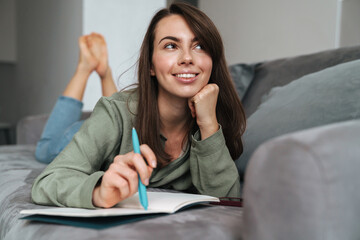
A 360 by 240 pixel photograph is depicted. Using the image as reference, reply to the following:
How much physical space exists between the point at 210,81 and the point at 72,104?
1007 mm

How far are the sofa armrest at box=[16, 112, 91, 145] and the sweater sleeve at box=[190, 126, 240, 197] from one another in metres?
1.46

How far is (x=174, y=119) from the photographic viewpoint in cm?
114

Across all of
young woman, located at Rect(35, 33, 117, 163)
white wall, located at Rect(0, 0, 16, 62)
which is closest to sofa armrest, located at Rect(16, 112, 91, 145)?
young woman, located at Rect(35, 33, 117, 163)

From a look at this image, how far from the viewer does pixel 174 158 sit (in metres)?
1.12

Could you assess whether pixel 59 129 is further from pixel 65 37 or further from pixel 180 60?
pixel 65 37

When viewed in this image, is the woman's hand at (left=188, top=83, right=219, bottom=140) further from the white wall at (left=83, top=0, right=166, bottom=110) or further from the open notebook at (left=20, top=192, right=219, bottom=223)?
the white wall at (left=83, top=0, right=166, bottom=110)

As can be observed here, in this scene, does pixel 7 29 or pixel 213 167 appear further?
pixel 7 29

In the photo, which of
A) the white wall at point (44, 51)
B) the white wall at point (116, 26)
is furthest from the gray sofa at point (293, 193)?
the white wall at point (44, 51)

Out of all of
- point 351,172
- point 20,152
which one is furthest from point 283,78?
point 20,152

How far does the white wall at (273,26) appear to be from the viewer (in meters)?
2.31

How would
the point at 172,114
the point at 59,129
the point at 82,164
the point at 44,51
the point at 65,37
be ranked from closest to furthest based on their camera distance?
the point at 82,164, the point at 172,114, the point at 59,129, the point at 65,37, the point at 44,51

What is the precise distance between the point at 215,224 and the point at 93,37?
1751 mm

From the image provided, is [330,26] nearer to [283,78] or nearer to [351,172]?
[283,78]

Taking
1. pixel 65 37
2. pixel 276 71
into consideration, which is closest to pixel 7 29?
pixel 65 37
